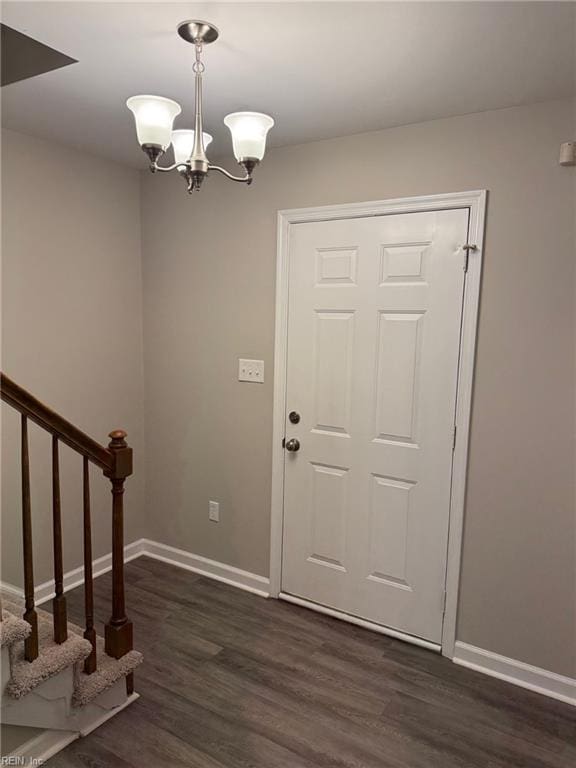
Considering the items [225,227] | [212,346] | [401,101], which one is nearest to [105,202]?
[225,227]

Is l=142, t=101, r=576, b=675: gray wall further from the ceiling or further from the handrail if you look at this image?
the handrail

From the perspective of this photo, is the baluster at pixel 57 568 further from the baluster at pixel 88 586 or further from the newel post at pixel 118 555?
the newel post at pixel 118 555

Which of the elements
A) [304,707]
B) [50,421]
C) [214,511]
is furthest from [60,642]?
[214,511]

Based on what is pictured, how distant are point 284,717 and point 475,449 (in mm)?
1354

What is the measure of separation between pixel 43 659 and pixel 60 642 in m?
0.10

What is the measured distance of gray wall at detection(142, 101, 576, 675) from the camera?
7.11 ft

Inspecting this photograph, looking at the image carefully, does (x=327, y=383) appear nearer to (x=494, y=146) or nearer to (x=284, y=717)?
(x=494, y=146)

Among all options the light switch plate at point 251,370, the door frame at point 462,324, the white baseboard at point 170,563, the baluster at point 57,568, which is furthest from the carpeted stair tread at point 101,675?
the light switch plate at point 251,370

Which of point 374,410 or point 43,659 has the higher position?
point 374,410

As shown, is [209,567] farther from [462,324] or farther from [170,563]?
[462,324]

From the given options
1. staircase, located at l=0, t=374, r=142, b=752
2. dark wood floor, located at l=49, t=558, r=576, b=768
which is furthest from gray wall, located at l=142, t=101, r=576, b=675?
staircase, located at l=0, t=374, r=142, b=752

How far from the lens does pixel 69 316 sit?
116 inches

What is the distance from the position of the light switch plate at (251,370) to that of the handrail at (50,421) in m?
1.07

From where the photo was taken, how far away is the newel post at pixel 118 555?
6.93ft
